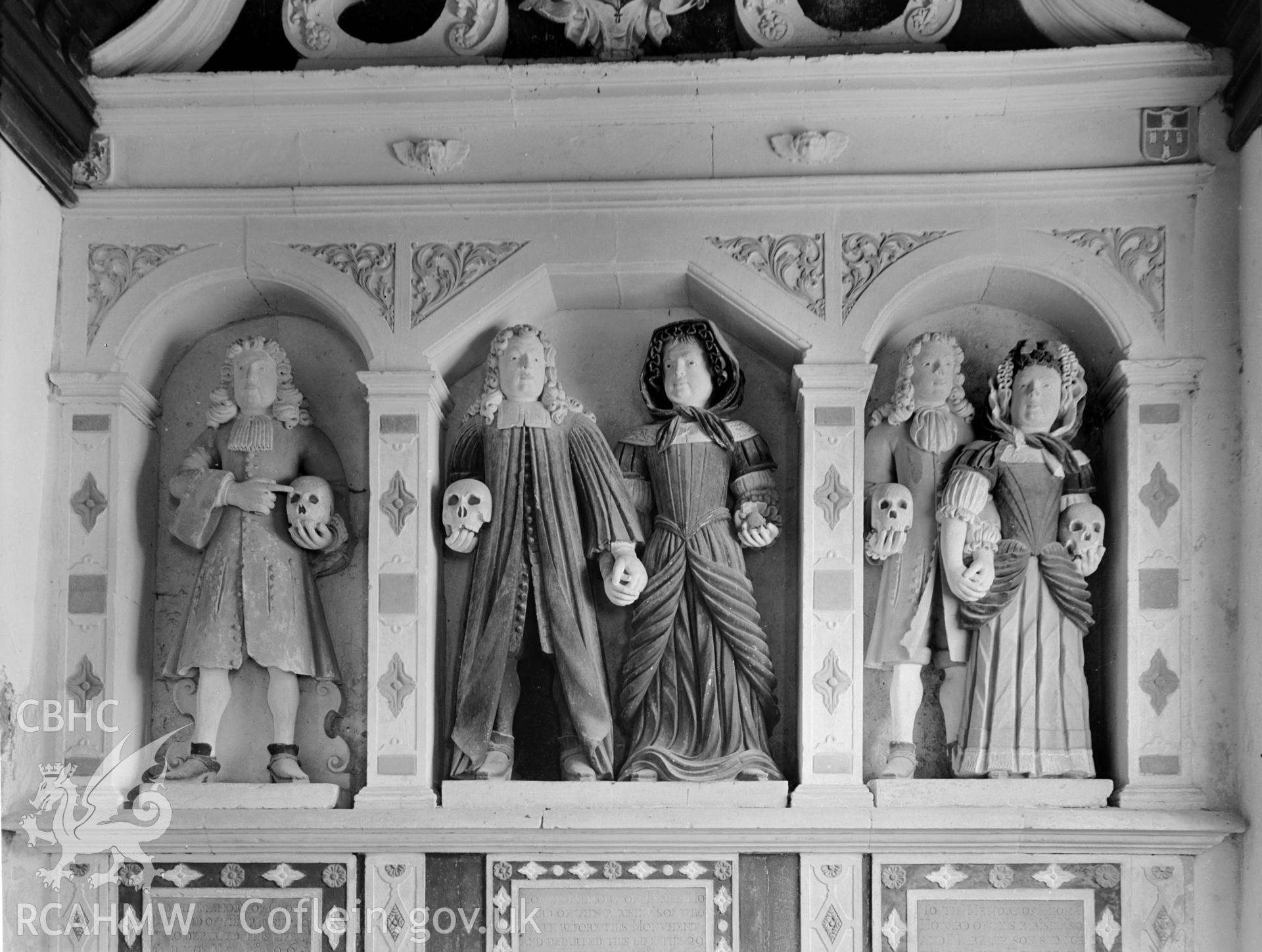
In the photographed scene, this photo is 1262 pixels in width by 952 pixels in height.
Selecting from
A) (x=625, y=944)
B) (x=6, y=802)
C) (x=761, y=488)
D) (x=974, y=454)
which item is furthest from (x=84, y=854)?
(x=974, y=454)

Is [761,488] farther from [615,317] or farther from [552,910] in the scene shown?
[552,910]

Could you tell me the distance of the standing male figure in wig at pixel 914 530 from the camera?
8570 millimetres

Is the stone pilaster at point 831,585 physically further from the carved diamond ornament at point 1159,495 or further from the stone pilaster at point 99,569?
the stone pilaster at point 99,569

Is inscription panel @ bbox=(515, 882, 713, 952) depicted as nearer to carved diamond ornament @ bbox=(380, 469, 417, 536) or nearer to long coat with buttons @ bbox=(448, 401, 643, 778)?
long coat with buttons @ bbox=(448, 401, 643, 778)

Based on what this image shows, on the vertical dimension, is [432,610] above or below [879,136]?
below

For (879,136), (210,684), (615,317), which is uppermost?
(879,136)

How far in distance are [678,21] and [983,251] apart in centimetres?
154

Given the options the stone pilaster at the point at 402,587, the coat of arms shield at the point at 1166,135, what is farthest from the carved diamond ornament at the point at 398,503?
the coat of arms shield at the point at 1166,135

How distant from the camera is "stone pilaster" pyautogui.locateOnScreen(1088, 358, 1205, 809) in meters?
8.34

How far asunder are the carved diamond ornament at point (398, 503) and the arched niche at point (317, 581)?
29cm

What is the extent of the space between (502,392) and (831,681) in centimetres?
168

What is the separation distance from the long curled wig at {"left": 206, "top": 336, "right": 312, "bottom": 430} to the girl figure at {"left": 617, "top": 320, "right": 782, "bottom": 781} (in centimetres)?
131

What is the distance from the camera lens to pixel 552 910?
8.34 meters

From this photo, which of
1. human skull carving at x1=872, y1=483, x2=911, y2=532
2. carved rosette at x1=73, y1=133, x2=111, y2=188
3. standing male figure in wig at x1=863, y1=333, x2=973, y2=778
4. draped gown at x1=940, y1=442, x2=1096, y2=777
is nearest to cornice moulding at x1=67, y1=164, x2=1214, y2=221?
carved rosette at x1=73, y1=133, x2=111, y2=188
